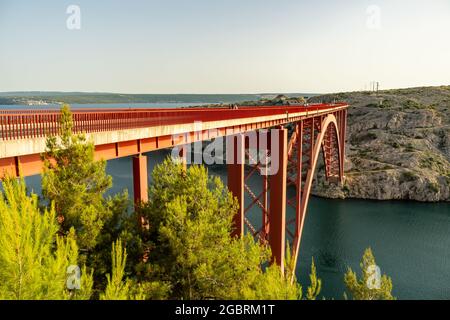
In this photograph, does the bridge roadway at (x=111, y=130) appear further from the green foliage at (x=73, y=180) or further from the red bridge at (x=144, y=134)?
the green foliage at (x=73, y=180)

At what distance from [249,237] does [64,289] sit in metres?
7.86

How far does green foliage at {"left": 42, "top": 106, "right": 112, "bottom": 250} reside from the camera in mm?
10625

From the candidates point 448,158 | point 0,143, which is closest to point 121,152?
point 0,143

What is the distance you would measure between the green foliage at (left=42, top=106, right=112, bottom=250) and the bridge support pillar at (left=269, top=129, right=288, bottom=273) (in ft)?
44.3

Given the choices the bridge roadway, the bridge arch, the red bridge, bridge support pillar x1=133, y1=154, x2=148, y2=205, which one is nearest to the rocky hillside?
the bridge arch

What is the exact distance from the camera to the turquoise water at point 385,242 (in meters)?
31.3

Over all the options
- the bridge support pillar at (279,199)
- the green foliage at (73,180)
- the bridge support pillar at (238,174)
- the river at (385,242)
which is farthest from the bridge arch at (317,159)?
the green foliage at (73,180)

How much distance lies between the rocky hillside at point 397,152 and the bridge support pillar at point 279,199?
3982 cm

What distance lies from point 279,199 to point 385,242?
1003 inches

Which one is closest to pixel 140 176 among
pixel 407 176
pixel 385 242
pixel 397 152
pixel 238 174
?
pixel 238 174

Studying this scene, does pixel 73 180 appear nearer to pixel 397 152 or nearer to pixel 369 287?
pixel 369 287

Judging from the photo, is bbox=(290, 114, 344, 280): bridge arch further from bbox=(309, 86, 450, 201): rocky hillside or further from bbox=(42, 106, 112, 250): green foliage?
bbox=(42, 106, 112, 250): green foliage

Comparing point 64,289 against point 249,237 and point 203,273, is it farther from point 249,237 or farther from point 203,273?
point 249,237

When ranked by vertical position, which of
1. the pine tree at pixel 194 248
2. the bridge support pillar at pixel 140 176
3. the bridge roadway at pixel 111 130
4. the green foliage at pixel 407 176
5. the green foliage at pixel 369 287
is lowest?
the green foliage at pixel 407 176
